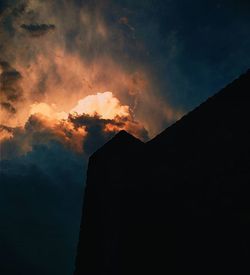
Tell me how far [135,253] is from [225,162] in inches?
114

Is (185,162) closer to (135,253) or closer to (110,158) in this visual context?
A: (135,253)

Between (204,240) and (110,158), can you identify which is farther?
(110,158)

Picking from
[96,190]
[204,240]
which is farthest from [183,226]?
[96,190]

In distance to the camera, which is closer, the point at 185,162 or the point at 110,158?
the point at 185,162

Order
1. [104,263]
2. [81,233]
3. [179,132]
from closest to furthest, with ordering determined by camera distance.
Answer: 1. [179,132]
2. [104,263]
3. [81,233]

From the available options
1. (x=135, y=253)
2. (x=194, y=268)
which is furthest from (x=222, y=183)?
(x=135, y=253)

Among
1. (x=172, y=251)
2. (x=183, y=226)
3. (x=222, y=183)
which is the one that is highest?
(x=222, y=183)

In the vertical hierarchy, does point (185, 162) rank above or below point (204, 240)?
above

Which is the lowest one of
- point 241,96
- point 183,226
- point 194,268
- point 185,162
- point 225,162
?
point 194,268

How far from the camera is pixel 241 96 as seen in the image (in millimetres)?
4582

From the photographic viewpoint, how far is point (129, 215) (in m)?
6.41

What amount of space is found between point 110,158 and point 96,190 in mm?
948

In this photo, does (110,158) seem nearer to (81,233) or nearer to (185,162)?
(81,233)

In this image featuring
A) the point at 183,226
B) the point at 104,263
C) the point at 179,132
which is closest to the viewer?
the point at 183,226
